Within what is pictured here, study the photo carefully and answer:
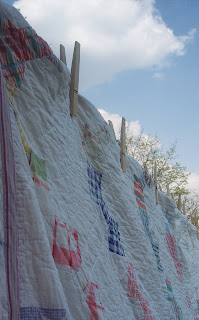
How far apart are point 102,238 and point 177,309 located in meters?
0.88

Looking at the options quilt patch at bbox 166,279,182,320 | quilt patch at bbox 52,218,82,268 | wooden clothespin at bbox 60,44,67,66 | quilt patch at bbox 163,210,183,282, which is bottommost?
quilt patch at bbox 166,279,182,320

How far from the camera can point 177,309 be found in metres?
1.65

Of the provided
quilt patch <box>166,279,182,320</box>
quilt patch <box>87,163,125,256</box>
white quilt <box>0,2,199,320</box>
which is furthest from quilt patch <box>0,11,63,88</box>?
quilt patch <box>166,279,182,320</box>

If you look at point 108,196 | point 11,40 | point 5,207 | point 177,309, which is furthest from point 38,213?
point 177,309

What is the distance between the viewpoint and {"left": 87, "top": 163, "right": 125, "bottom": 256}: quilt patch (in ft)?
3.51

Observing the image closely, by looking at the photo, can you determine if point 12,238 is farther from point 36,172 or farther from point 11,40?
point 11,40

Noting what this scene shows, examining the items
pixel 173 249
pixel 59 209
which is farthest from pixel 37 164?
pixel 173 249

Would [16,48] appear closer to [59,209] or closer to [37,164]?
[37,164]

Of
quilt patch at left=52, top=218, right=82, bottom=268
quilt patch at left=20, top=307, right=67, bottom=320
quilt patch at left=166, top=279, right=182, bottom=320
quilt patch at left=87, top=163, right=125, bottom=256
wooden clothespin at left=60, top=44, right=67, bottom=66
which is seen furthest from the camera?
quilt patch at left=166, top=279, right=182, bottom=320

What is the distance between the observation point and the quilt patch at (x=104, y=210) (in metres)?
1.07

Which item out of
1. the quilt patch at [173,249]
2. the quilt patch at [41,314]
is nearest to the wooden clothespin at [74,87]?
the quilt patch at [41,314]

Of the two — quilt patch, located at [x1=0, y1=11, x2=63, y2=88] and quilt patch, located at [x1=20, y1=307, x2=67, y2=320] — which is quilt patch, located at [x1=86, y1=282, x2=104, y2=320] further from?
quilt patch, located at [x1=0, y1=11, x2=63, y2=88]

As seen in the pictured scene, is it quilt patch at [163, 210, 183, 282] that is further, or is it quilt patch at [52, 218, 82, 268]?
quilt patch at [163, 210, 183, 282]

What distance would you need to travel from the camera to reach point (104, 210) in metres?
1.12
